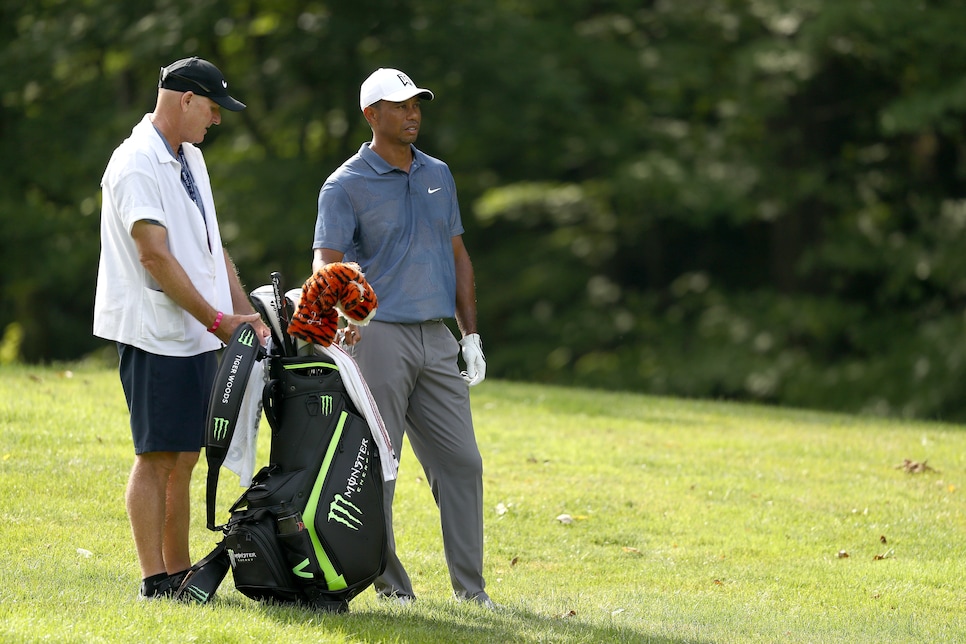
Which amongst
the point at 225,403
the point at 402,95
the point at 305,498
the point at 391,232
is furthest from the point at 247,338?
the point at 402,95

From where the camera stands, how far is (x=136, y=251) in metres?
4.56

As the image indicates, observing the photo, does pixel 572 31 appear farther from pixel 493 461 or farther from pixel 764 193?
pixel 493 461

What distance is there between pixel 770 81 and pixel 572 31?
3.30m

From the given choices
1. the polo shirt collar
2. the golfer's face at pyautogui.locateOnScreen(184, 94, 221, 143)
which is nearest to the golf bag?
the golfer's face at pyautogui.locateOnScreen(184, 94, 221, 143)

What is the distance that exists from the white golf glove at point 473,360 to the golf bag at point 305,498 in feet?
2.57

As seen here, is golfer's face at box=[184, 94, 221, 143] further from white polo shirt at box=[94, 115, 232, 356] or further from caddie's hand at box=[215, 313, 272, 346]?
caddie's hand at box=[215, 313, 272, 346]

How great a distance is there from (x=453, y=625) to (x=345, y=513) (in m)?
0.59

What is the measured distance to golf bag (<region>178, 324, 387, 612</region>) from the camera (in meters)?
4.49

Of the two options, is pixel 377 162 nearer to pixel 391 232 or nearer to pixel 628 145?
pixel 391 232

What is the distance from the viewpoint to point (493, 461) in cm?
→ 866

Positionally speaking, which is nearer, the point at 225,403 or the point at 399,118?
the point at 225,403

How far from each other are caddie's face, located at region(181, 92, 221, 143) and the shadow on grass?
5.73 ft

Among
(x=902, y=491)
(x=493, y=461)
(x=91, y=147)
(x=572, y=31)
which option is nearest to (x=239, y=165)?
(x=91, y=147)

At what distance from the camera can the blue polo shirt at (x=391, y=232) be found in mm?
5082
